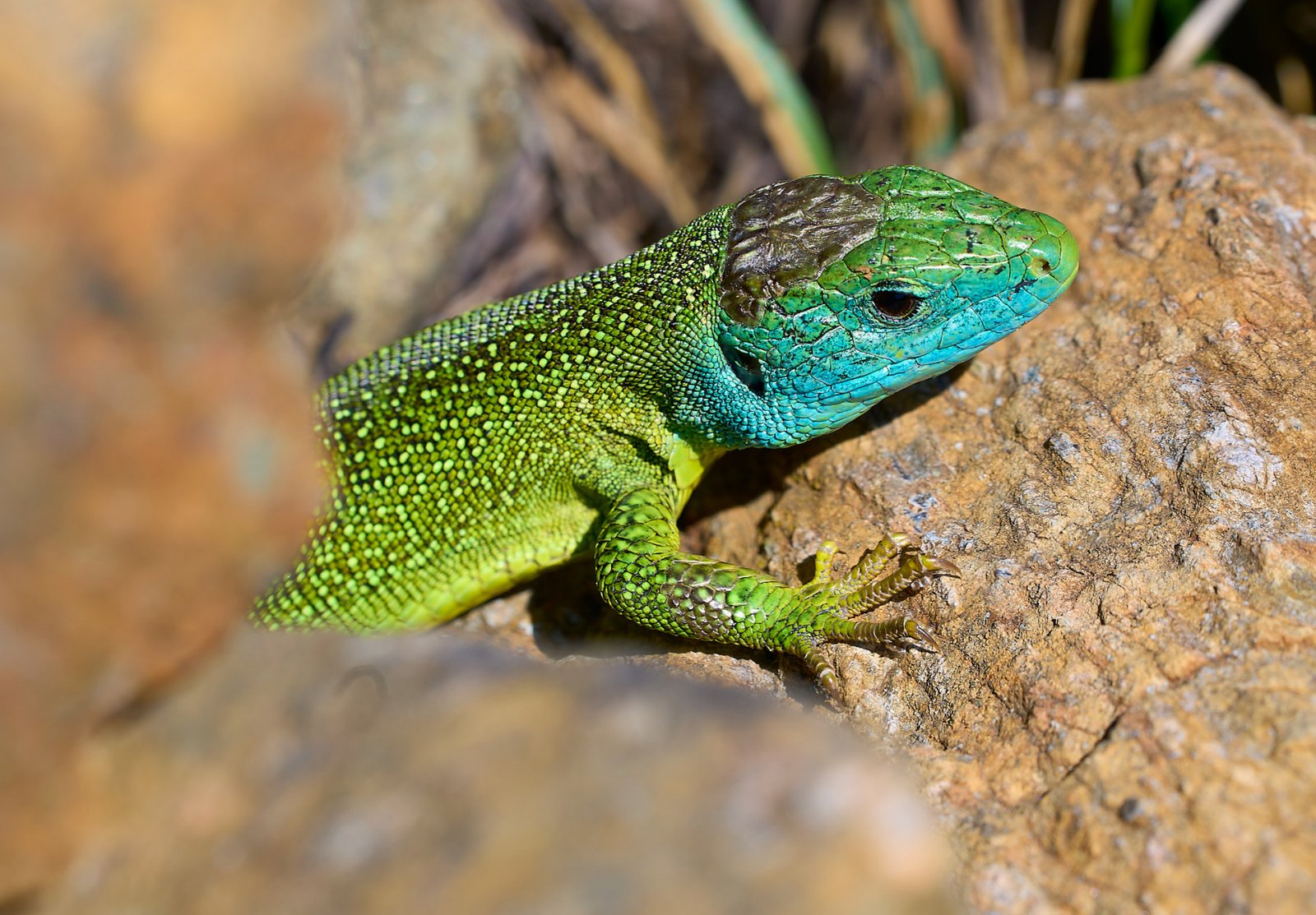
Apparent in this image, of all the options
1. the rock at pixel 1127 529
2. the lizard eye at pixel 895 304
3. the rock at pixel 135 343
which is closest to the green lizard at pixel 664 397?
the lizard eye at pixel 895 304

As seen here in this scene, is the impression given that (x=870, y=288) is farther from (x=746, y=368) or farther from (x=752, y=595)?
(x=752, y=595)

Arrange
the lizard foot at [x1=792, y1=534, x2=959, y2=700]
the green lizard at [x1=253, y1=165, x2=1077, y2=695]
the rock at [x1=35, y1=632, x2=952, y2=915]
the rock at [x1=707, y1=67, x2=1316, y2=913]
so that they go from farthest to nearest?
the green lizard at [x1=253, y1=165, x2=1077, y2=695], the lizard foot at [x1=792, y1=534, x2=959, y2=700], the rock at [x1=707, y1=67, x2=1316, y2=913], the rock at [x1=35, y1=632, x2=952, y2=915]

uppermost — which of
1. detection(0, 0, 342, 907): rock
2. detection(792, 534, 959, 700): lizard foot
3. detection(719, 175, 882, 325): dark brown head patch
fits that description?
detection(0, 0, 342, 907): rock

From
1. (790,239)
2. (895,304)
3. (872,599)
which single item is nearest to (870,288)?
(895,304)

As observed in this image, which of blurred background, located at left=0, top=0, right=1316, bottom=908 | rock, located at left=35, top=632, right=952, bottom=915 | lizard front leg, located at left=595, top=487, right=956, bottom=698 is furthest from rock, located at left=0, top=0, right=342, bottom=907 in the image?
lizard front leg, located at left=595, top=487, right=956, bottom=698

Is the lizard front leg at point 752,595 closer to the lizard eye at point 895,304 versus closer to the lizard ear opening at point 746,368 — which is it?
the lizard ear opening at point 746,368

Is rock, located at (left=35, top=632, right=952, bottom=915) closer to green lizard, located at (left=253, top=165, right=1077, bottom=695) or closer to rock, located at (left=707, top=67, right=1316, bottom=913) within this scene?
rock, located at (left=707, top=67, right=1316, bottom=913)
